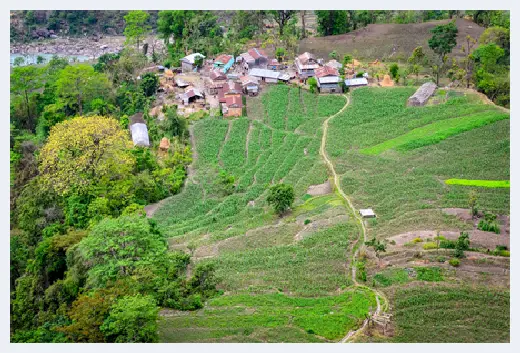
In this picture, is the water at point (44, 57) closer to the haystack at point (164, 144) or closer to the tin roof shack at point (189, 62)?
the tin roof shack at point (189, 62)

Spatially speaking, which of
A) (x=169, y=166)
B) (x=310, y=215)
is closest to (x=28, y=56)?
(x=169, y=166)

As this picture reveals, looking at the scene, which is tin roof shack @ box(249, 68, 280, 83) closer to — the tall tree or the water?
the tall tree

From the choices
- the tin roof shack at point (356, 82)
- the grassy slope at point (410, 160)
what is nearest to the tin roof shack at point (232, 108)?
the grassy slope at point (410, 160)

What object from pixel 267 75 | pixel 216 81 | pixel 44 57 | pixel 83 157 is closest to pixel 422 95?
pixel 267 75

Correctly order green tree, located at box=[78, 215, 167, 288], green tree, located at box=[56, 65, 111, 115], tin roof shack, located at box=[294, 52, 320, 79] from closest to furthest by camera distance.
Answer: green tree, located at box=[78, 215, 167, 288] → green tree, located at box=[56, 65, 111, 115] → tin roof shack, located at box=[294, 52, 320, 79]

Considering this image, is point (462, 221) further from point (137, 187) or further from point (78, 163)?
point (78, 163)

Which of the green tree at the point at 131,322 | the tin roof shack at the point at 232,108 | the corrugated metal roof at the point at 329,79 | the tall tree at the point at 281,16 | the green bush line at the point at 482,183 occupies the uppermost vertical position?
the tall tree at the point at 281,16

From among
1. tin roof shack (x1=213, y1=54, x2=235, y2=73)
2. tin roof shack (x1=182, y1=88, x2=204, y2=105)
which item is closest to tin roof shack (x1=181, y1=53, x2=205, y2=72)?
tin roof shack (x1=213, y1=54, x2=235, y2=73)
